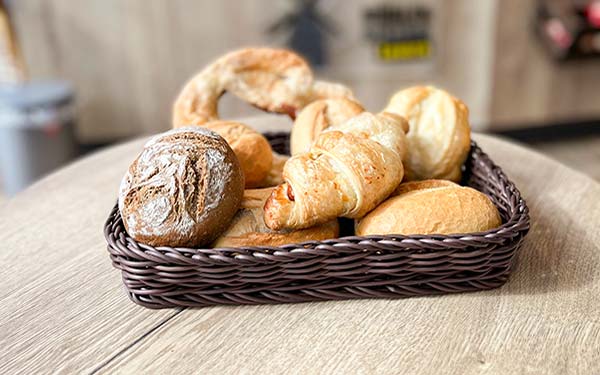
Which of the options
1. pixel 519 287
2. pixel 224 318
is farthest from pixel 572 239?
pixel 224 318

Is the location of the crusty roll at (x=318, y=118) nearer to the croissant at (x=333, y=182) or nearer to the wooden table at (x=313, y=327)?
the croissant at (x=333, y=182)

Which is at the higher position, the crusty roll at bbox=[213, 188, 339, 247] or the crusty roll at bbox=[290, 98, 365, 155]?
the crusty roll at bbox=[290, 98, 365, 155]

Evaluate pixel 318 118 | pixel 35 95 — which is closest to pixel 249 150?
pixel 318 118

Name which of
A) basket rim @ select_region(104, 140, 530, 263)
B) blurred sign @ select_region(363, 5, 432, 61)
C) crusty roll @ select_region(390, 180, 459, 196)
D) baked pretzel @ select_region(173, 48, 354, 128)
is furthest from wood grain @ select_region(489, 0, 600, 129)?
basket rim @ select_region(104, 140, 530, 263)

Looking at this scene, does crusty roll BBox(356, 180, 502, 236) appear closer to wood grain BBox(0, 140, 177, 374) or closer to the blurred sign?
wood grain BBox(0, 140, 177, 374)

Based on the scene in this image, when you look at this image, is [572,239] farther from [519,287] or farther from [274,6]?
[274,6]

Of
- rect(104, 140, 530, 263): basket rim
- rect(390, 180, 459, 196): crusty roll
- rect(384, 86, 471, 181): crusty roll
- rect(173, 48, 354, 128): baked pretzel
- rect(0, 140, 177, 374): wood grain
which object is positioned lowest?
rect(0, 140, 177, 374): wood grain

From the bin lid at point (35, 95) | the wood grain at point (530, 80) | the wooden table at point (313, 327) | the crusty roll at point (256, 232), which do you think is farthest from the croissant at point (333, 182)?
the wood grain at point (530, 80)
